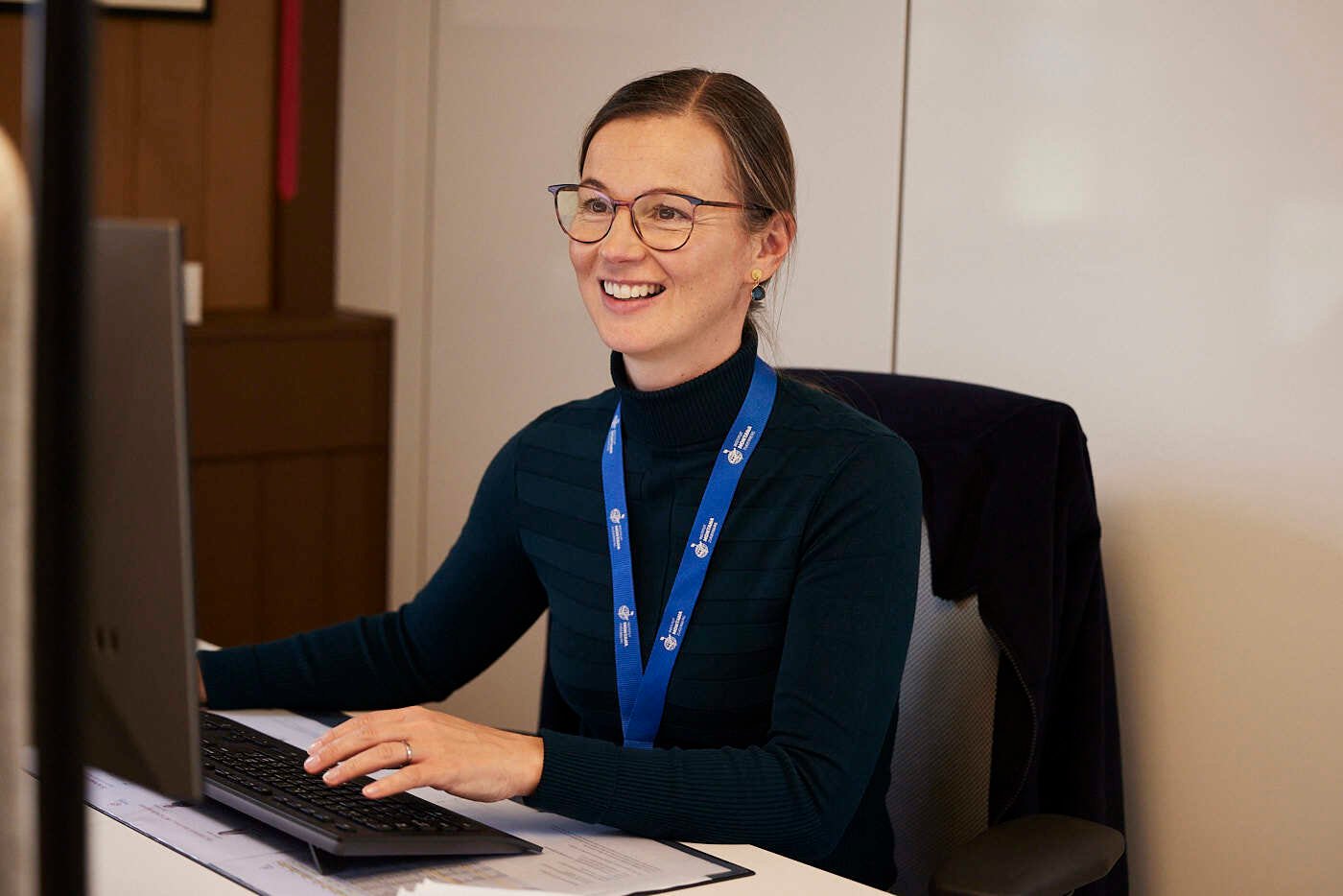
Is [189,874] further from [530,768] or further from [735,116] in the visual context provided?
[735,116]

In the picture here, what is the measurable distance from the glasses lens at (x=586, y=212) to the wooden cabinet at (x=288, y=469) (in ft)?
5.27

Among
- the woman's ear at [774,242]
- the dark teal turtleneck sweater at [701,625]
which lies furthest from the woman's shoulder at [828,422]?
the woman's ear at [774,242]

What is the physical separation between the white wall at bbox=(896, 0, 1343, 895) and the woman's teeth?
0.83 metres

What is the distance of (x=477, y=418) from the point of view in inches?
122

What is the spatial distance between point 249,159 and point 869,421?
2152mm

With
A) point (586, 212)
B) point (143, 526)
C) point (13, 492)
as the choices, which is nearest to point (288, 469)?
point (586, 212)

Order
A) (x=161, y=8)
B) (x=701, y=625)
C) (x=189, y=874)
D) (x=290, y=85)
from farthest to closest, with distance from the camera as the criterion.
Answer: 1. (x=161, y=8)
2. (x=290, y=85)
3. (x=701, y=625)
4. (x=189, y=874)

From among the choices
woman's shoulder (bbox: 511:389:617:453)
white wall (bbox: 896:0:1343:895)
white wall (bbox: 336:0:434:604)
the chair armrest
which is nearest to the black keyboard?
the chair armrest

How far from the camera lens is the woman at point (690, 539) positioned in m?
1.38

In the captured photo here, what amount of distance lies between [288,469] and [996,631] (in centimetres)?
196

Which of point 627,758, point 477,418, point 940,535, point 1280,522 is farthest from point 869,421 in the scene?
point 477,418

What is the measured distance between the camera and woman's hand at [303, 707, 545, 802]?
119cm

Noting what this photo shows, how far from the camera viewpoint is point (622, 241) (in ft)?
4.99

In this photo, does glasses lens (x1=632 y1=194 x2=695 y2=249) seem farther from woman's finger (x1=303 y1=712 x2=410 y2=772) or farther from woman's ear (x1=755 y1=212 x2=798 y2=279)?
woman's finger (x1=303 y1=712 x2=410 y2=772)
